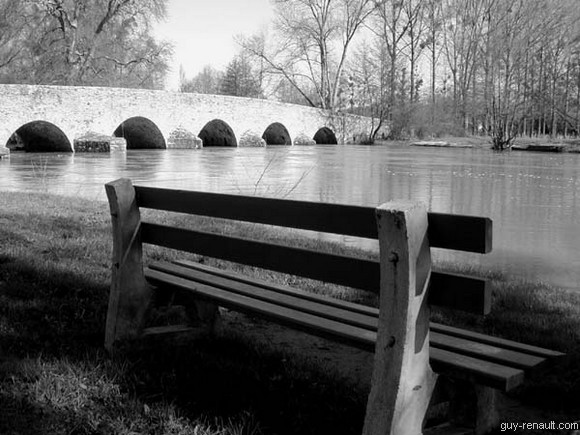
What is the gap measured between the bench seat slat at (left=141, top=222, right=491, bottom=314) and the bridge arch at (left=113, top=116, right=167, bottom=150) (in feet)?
109

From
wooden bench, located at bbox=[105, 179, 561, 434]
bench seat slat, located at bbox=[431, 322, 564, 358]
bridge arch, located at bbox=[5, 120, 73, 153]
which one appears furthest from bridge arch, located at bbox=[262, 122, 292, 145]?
bench seat slat, located at bbox=[431, 322, 564, 358]

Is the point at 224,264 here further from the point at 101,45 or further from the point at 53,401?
the point at 101,45

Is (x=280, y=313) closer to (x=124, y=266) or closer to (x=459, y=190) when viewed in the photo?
(x=124, y=266)

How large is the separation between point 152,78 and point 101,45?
4.53 m

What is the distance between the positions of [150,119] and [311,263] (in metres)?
32.7

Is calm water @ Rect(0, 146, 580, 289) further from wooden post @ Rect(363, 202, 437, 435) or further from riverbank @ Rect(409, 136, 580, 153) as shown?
riverbank @ Rect(409, 136, 580, 153)

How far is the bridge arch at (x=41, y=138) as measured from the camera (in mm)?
31109

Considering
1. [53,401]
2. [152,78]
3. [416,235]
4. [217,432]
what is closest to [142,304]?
[53,401]

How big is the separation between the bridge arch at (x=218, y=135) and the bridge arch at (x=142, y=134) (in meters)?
4.46

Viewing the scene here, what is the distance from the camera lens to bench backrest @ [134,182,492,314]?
1980 mm

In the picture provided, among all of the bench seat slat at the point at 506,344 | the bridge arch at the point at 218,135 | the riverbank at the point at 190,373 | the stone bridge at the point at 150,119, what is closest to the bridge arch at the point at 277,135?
the stone bridge at the point at 150,119

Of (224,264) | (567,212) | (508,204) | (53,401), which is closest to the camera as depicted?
(53,401)

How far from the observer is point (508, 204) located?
34.9ft

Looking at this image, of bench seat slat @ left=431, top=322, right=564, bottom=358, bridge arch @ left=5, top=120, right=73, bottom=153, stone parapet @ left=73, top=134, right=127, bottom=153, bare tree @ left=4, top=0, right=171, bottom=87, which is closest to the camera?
bench seat slat @ left=431, top=322, right=564, bottom=358
